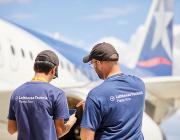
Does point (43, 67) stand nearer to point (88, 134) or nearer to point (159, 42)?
point (88, 134)

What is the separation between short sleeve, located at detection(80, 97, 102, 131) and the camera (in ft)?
7.19

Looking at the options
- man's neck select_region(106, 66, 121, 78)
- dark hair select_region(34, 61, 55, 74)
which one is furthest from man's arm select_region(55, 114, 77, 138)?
man's neck select_region(106, 66, 121, 78)

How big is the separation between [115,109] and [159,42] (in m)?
11.7

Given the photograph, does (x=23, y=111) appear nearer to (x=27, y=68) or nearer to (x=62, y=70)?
(x=27, y=68)

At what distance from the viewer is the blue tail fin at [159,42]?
44.8ft

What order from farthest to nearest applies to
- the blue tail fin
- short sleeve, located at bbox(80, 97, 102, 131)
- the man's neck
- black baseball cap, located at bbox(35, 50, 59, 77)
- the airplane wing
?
the blue tail fin, the airplane wing, black baseball cap, located at bbox(35, 50, 59, 77), the man's neck, short sleeve, located at bbox(80, 97, 102, 131)

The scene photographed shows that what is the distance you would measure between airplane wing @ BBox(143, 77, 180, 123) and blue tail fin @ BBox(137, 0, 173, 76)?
6287 millimetres

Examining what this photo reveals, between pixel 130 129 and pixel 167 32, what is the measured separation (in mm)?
11871

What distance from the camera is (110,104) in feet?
7.34

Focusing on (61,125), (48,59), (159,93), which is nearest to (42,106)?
(61,125)

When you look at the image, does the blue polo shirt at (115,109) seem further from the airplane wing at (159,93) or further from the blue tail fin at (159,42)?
the blue tail fin at (159,42)

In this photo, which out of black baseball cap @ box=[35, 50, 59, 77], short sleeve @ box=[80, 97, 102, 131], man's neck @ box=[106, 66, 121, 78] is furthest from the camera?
black baseball cap @ box=[35, 50, 59, 77]

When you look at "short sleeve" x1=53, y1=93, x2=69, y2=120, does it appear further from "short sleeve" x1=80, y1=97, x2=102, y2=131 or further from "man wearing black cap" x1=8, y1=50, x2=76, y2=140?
"short sleeve" x1=80, y1=97, x2=102, y2=131

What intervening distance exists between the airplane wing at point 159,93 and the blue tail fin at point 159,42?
6.29 m
